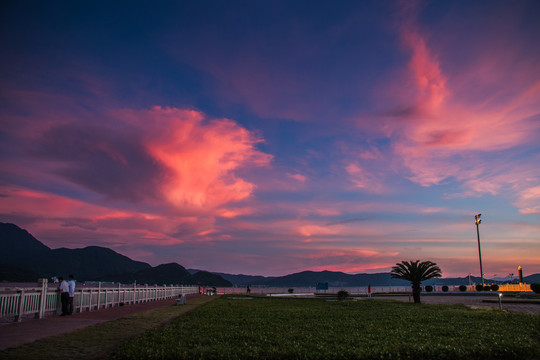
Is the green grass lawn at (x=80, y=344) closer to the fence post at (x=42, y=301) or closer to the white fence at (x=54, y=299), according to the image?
the white fence at (x=54, y=299)

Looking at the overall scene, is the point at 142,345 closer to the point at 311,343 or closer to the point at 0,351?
the point at 0,351

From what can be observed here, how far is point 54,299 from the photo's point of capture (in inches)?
818

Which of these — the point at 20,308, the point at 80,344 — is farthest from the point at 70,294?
the point at 80,344

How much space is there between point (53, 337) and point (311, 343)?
336 inches

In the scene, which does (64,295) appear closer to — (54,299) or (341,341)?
(54,299)

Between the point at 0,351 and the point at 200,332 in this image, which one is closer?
the point at 0,351

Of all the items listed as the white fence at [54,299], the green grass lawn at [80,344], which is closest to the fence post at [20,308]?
the white fence at [54,299]

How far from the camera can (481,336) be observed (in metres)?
12.9

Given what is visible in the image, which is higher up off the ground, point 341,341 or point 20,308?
point 20,308

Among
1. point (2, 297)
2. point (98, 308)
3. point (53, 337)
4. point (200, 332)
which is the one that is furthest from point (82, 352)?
point (98, 308)

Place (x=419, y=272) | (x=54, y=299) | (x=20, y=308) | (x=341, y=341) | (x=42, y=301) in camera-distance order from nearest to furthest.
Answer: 1. (x=341, y=341)
2. (x=20, y=308)
3. (x=42, y=301)
4. (x=54, y=299)
5. (x=419, y=272)

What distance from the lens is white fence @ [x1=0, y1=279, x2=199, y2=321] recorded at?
1683 centimetres

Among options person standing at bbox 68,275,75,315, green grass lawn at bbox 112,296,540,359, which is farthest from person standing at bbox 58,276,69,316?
green grass lawn at bbox 112,296,540,359

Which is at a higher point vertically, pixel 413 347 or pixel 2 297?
pixel 2 297
